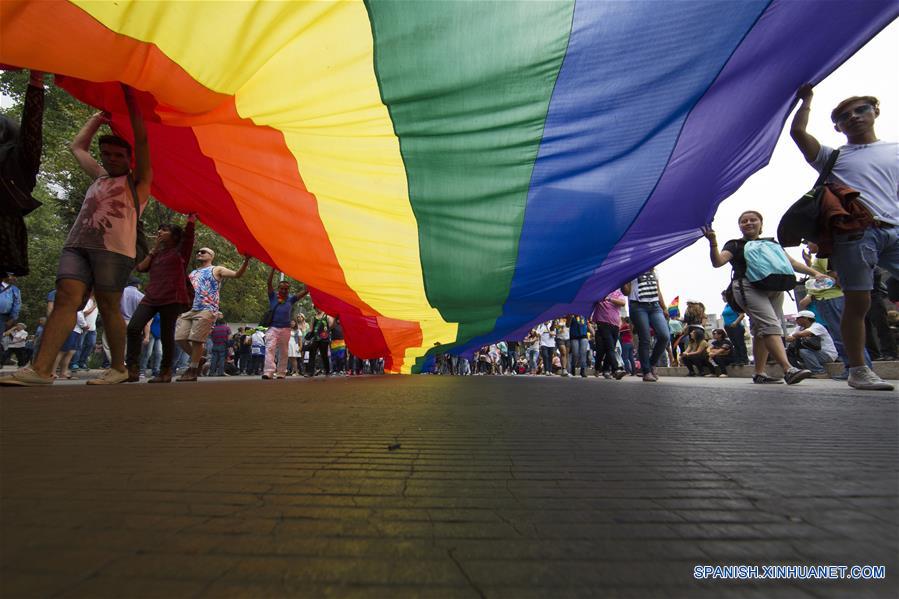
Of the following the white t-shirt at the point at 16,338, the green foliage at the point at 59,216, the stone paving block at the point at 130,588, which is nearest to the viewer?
the stone paving block at the point at 130,588

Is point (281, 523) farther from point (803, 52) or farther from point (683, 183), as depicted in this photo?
point (683, 183)

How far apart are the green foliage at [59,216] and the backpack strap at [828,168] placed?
52.8 ft

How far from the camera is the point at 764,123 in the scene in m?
2.98

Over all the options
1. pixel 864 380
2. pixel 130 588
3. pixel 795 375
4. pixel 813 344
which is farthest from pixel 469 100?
pixel 813 344

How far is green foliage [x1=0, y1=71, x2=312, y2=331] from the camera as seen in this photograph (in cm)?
1534

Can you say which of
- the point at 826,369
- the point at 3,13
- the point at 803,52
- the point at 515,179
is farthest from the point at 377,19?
the point at 826,369

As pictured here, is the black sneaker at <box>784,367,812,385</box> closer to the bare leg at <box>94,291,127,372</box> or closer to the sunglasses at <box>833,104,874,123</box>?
the sunglasses at <box>833,104,874,123</box>

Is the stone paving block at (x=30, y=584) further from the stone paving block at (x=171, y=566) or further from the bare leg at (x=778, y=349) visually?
the bare leg at (x=778, y=349)

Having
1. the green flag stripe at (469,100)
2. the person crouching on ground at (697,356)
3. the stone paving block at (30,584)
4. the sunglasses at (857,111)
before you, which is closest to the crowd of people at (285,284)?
the sunglasses at (857,111)

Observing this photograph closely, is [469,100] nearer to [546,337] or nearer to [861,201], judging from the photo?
[861,201]

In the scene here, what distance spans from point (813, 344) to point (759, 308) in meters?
3.06

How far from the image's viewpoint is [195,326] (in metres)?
5.67

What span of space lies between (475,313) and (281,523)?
4.55m

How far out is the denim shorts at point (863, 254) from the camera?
120 inches
